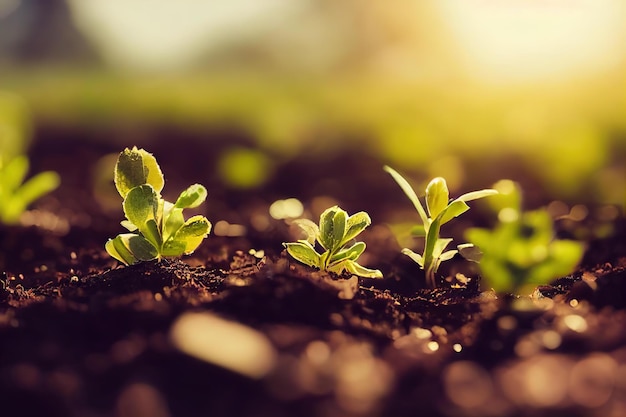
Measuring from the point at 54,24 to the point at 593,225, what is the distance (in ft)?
37.9

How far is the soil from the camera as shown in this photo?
1086 millimetres

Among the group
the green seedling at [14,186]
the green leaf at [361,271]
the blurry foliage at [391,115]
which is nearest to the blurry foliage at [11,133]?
the green seedling at [14,186]

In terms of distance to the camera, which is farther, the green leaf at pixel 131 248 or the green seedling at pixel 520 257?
the green leaf at pixel 131 248

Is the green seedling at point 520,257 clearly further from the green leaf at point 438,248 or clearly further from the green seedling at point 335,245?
the green seedling at point 335,245

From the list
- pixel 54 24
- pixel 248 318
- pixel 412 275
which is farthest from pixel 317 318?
pixel 54 24

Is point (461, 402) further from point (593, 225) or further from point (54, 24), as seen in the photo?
point (54, 24)

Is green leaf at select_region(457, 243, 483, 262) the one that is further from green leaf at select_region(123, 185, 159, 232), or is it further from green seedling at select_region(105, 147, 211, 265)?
green leaf at select_region(123, 185, 159, 232)

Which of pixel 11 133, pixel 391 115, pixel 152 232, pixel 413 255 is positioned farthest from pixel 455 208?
pixel 391 115

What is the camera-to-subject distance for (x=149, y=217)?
1.70 metres

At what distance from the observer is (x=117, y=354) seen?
48.1 inches

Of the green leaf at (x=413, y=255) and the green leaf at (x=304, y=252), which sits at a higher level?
the green leaf at (x=413, y=255)

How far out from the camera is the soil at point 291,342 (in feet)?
3.56

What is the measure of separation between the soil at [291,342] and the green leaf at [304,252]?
57 mm

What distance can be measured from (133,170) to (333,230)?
0.56 m
